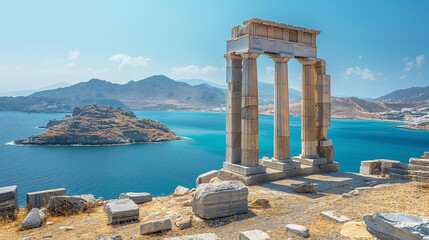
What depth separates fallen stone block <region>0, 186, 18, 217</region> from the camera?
11229mm

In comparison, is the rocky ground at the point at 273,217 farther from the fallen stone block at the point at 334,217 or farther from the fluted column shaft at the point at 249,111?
the fluted column shaft at the point at 249,111

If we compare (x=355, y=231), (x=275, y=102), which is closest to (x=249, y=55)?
(x=275, y=102)

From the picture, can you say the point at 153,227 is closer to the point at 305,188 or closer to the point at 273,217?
the point at 273,217

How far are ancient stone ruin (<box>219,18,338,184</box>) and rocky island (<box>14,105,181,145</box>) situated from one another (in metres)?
104

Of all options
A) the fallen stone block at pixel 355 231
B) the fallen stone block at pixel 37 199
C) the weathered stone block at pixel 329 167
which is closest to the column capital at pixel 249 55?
the weathered stone block at pixel 329 167

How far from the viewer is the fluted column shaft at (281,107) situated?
16.4m

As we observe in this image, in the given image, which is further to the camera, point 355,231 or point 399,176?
point 399,176

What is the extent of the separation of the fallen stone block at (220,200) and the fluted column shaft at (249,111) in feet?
17.3

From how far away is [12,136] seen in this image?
129 metres

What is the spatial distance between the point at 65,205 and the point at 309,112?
14.1m

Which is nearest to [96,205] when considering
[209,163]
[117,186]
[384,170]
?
[384,170]

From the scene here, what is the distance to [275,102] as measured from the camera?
1691cm

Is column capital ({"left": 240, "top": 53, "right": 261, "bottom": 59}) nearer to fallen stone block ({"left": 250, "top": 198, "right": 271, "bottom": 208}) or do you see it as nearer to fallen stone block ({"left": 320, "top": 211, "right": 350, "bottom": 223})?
fallen stone block ({"left": 250, "top": 198, "right": 271, "bottom": 208})

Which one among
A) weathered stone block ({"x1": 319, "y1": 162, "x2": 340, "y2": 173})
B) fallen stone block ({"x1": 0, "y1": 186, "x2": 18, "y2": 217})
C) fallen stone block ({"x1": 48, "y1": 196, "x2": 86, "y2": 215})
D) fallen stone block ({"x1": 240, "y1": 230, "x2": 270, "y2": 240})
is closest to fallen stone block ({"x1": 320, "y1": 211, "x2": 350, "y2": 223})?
fallen stone block ({"x1": 240, "y1": 230, "x2": 270, "y2": 240})
